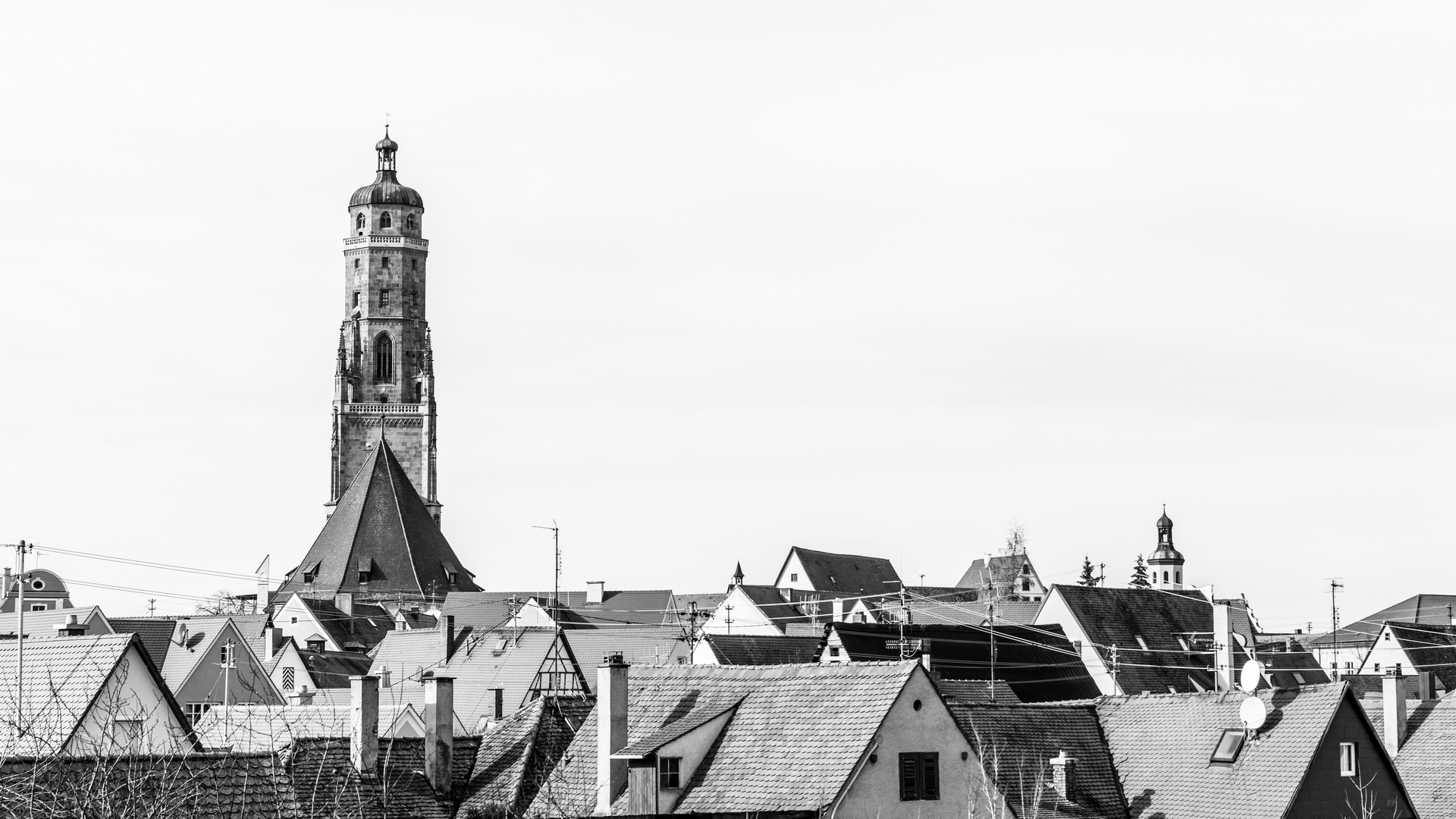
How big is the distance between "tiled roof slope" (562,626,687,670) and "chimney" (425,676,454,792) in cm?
3456

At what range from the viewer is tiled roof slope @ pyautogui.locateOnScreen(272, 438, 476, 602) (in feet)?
445

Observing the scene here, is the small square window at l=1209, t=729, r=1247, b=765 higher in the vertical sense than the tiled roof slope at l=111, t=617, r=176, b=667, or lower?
lower

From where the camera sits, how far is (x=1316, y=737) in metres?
31.9

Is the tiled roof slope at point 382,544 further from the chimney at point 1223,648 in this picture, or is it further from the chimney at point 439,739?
the chimney at point 439,739

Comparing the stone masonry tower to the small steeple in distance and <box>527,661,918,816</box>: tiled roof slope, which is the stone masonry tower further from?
<box>527,661,918,816</box>: tiled roof slope

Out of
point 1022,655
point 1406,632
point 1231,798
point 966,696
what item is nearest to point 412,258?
point 1406,632

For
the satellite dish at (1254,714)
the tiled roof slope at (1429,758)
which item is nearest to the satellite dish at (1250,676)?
the satellite dish at (1254,714)

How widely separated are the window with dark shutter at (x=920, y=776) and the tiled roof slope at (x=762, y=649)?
88.3ft

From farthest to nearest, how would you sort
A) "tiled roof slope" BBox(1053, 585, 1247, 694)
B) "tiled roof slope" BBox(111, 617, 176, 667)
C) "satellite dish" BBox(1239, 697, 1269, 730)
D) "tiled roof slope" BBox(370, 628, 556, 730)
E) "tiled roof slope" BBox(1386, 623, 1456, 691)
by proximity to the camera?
"tiled roof slope" BBox(1386, 623, 1456, 691), "tiled roof slope" BBox(1053, 585, 1247, 694), "tiled roof slope" BBox(111, 617, 176, 667), "tiled roof slope" BBox(370, 628, 556, 730), "satellite dish" BBox(1239, 697, 1269, 730)

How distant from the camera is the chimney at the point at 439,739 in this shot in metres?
31.3

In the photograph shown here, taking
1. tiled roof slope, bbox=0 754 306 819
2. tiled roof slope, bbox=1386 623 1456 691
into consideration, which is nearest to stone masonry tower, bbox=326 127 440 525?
tiled roof slope, bbox=1386 623 1456 691

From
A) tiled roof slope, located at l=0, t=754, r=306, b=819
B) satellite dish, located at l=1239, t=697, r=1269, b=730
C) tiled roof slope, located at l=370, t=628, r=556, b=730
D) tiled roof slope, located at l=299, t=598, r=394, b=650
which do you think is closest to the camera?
tiled roof slope, located at l=0, t=754, r=306, b=819

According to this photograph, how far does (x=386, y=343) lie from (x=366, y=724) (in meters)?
125

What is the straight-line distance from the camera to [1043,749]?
32.9 meters
